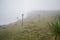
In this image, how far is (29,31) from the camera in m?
2.79

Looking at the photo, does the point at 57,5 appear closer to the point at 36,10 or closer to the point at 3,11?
the point at 36,10

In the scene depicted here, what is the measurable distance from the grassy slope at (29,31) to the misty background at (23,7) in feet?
0.69

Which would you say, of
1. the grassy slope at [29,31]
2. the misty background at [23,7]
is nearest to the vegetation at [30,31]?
the grassy slope at [29,31]

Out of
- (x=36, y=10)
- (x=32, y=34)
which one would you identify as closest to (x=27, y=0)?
(x=36, y=10)

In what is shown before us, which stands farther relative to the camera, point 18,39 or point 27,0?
point 27,0

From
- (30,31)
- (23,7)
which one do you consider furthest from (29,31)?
(23,7)

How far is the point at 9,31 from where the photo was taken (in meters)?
2.84

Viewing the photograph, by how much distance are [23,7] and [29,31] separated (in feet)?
1.88

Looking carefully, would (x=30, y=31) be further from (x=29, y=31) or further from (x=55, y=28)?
(x=55, y=28)

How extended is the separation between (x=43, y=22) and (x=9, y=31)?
792mm

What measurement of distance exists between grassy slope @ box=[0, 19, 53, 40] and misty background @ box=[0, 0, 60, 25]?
21 cm

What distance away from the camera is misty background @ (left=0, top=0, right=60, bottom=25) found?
289 cm

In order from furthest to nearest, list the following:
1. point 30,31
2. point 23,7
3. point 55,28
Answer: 1. point 23,7
2. point 30,31
3. point 55,28

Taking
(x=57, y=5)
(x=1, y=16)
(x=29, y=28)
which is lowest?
(x=29, y=28)
